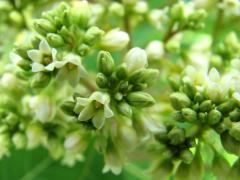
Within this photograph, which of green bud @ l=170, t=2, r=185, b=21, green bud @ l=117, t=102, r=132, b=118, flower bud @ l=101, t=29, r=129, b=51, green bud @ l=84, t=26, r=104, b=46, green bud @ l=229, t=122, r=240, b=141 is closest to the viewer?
green bud @ l=229, t=122, r=240, b=141

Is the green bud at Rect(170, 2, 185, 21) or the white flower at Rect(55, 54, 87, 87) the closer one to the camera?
the white flower at Rect(55, 54, 87, 87)

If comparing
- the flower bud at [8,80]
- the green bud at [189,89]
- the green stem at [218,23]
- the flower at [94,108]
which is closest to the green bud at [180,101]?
the green bud at [189,89]

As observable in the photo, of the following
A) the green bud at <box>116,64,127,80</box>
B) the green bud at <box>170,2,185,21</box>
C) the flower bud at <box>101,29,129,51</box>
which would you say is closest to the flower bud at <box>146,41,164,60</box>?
the green bud at <box>170,2,185,21</box>

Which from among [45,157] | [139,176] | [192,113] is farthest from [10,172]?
[192,113]

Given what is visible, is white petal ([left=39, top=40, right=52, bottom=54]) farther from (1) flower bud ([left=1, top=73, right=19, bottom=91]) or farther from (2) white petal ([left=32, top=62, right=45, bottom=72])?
(1) flower bud ([left=1, top=73, right=19, bottom=91])

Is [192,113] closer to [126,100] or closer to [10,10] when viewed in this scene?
[126,100]

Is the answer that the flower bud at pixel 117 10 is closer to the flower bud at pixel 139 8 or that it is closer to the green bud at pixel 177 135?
the flower bud at pixel 139 8
